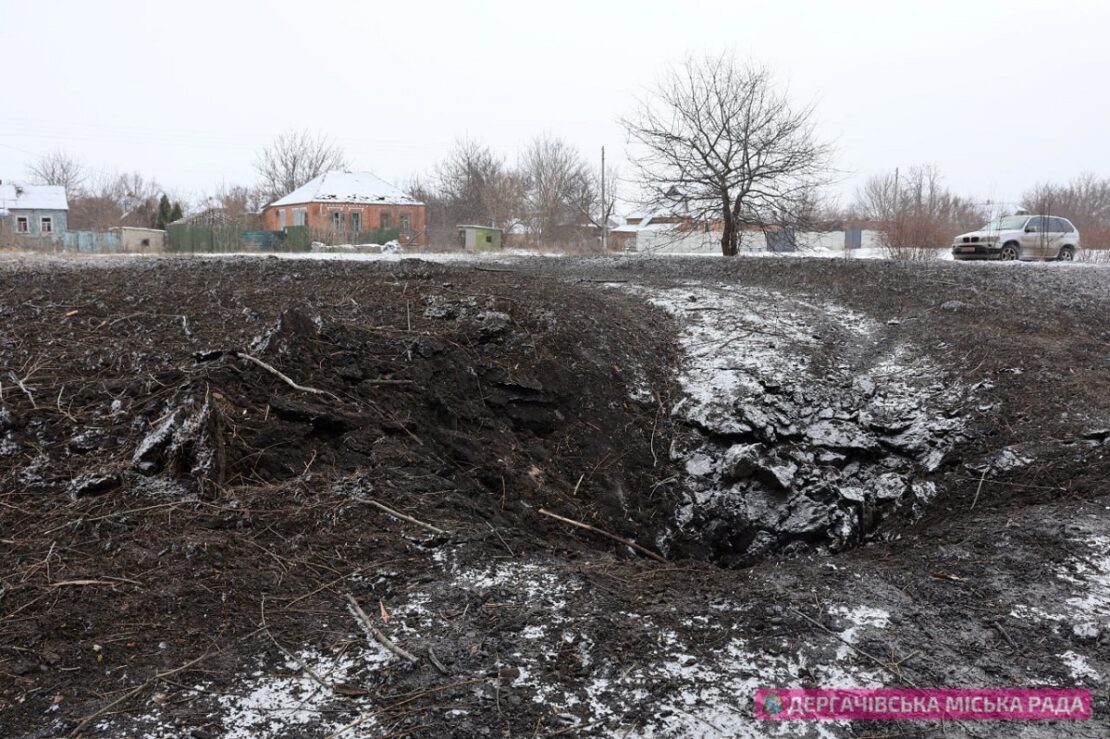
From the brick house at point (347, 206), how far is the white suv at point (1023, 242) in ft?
95.6

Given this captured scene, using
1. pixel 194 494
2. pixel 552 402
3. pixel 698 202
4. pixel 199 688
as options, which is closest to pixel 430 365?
pixel 552 402

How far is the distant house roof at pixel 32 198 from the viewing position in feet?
151

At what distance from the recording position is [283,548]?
3352 mm

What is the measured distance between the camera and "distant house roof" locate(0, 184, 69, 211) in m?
45.9

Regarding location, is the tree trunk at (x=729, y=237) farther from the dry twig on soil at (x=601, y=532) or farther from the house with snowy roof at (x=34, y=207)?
the house with snowy roof at (x=34, y=207)

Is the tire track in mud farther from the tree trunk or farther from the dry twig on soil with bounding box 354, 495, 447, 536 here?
the tree trunk

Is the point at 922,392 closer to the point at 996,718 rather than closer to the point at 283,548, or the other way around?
the point at 996,718

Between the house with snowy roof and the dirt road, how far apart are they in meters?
47.7

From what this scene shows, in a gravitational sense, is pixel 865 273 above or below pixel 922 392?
above

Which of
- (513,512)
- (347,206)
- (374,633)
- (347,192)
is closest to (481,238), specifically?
(347,206)

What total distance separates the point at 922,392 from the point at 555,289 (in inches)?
160

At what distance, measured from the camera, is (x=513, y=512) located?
4340 millimetres

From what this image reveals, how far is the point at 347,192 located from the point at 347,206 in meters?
1.48

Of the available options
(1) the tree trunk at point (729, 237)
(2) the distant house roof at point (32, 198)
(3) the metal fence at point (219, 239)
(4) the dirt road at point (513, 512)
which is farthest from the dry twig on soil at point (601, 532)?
(2) the distant house roof at point (32, 198)
